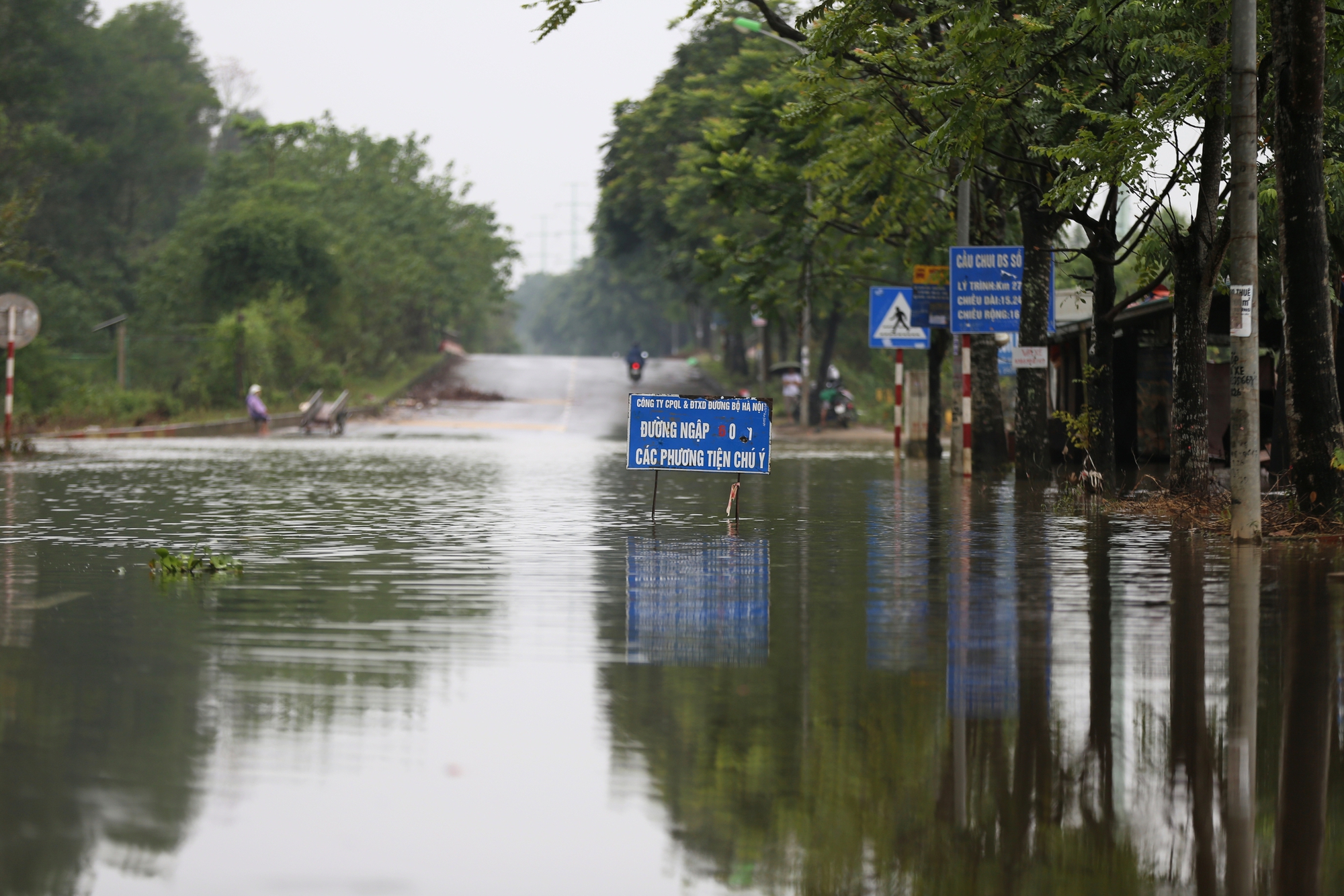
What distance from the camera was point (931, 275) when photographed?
98.2 feet

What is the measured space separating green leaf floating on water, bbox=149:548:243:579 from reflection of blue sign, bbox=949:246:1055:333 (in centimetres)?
1559

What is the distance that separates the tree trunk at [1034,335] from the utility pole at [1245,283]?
401 inches

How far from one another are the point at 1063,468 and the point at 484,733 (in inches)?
937

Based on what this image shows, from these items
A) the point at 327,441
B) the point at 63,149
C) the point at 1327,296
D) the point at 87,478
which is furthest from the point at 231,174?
the point at 1327,296

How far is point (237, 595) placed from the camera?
11.0m

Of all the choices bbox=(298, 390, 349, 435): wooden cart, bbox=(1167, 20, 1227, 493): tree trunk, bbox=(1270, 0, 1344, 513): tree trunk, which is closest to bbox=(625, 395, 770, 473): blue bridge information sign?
bbox=(1167, 20, 1227, 493): tree trunk

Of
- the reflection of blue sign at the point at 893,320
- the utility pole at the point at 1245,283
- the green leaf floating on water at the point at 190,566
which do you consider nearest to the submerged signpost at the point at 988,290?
the reflection of blue sign at the point at 893,320

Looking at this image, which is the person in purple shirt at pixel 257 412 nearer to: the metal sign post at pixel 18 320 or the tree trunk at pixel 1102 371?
the metal sign post at pixel 18 320

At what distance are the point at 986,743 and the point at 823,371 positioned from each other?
49.1 metres

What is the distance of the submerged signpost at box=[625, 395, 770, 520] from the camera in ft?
57.3

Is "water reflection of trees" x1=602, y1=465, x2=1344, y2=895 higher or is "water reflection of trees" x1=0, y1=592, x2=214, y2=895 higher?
"water reflection of trees" x1=0, y1=592, x2=214, y2=895

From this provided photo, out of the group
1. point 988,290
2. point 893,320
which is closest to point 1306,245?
point 988,290

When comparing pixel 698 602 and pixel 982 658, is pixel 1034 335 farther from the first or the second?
pixel 982 658

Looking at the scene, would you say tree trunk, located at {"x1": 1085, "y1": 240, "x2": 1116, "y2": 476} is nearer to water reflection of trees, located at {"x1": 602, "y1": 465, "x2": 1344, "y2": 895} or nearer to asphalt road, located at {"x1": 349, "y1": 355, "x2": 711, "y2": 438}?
water reflection of trees, located at {"x1": 602, "y1": 465, "x2": 1344, "y2": 895}
